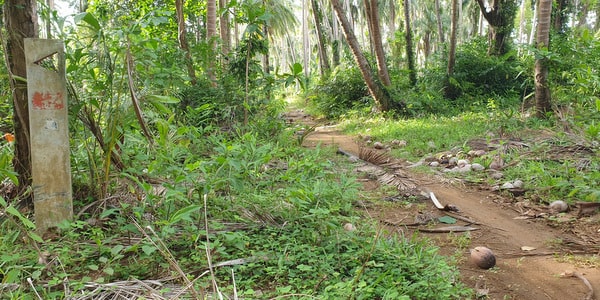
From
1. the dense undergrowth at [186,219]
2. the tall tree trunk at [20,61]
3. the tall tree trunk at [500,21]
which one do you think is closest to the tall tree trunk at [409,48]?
the tall tree trunk at [500,21]

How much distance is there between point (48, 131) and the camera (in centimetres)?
277

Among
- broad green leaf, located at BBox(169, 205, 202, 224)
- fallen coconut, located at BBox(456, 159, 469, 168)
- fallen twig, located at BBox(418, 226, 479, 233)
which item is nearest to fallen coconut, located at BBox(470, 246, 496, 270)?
fallen twig, located at BBox(418, 226, 479, 233)

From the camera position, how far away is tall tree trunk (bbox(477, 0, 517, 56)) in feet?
38.8

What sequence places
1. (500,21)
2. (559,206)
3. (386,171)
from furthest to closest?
(500,21), (386,171), (559,206)

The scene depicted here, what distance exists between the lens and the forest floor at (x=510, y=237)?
2.71 meters

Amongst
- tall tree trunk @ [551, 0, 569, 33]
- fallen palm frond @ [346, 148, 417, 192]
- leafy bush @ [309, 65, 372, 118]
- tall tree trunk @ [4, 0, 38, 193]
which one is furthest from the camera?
leafy bush @ [309, 65, 372, 118]

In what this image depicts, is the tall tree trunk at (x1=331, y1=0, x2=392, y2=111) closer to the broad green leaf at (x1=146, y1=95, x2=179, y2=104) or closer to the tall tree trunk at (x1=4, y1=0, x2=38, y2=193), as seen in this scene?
the broad green leaf at (x1=146, y1=95, x2=179, y2=104)

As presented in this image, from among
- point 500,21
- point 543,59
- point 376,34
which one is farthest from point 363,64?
point 500,21

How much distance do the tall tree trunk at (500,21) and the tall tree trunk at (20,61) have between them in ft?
37.2

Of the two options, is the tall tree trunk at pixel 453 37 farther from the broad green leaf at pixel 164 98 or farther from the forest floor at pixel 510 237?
the broad green leaf at pixel 164 98

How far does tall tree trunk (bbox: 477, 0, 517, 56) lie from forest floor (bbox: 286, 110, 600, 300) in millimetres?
Result: 8445

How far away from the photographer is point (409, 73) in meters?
13.5

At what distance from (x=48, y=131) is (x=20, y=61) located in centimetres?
60

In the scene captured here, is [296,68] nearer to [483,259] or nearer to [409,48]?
[483,259]
